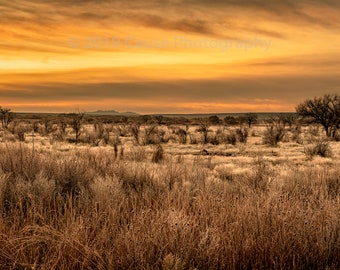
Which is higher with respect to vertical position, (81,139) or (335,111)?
(335,111)

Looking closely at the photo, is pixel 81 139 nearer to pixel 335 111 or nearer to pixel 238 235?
pixel 335 111

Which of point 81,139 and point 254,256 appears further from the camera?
point 81,139

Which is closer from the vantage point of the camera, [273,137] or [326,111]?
[273,137]

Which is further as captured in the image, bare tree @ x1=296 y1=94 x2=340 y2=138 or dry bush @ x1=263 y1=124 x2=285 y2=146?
bare tree @ x1=296 y1=94 x2=340 y2=138

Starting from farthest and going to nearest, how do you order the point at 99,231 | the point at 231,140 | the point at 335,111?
the point at 335,111
the point at 231,140
the point at 99,231

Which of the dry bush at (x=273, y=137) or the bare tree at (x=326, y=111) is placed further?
the bare tree at (x=326, y=111)

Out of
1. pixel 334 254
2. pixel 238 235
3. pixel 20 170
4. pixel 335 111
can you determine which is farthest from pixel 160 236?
pixel 335 111

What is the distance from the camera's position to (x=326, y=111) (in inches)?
1614

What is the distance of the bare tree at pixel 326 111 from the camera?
132 feet

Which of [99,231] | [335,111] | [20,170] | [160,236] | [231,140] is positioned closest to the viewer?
[160,236]

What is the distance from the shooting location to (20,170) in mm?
9609

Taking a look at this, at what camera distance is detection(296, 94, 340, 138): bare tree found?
132 feet

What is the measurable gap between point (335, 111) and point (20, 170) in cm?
3682

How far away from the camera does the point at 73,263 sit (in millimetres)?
4594
